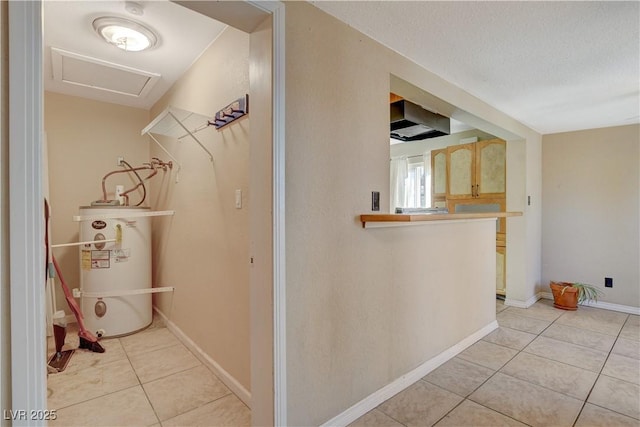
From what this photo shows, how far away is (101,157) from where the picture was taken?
332cm

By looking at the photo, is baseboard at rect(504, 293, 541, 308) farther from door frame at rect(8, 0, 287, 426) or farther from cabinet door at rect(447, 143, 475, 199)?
door frame at rect(8, 0, 287, 426)

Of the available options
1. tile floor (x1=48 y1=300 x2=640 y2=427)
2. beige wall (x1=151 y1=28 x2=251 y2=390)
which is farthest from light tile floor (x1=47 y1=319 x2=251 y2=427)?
beige wall (x1=151 y1=28 x2=251 y2=390)

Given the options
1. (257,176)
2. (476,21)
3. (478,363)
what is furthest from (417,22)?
(478,363)

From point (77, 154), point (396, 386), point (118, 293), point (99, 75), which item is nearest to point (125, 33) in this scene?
point (99, 75)

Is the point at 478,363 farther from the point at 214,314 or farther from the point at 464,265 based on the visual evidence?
the point at 214,314

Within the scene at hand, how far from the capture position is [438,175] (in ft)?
14.9

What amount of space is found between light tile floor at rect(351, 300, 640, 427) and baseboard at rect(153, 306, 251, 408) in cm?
68

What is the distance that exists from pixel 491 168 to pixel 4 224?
4415mm

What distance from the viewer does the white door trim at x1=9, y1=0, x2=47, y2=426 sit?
2.73 feet

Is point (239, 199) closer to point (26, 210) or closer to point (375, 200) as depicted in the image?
point (375, 200)

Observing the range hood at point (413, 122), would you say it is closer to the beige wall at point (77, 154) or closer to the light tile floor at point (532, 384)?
the light tile floor at point (532, 384)

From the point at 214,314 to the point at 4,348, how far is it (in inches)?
54.9

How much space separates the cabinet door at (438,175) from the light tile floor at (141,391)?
12.3 ft

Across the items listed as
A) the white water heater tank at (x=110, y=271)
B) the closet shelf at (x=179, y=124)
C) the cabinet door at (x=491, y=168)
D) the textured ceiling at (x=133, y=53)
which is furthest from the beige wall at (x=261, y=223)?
the cabinet door at (x=491, y=168)
